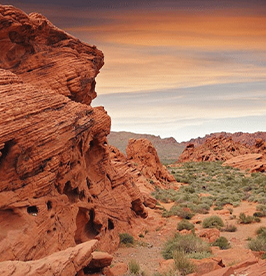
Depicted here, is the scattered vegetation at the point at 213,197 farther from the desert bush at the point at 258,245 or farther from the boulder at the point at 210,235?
the desert bush at the point at 258,245

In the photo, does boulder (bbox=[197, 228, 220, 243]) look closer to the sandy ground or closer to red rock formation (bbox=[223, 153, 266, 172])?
the sandy ground

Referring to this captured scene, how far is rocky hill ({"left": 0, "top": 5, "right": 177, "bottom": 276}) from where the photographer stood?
9.37 meters

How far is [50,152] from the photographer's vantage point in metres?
10.8

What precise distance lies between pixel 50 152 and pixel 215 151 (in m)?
72.7

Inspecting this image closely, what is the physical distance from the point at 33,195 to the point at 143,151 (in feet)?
101

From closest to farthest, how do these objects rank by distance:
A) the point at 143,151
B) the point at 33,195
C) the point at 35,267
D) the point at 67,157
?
the point at 35,267, the point at 33,195, the point at 67,157, the point at 143,151

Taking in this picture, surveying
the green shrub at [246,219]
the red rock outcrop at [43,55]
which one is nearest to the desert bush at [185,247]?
the green shrub at [246,219]

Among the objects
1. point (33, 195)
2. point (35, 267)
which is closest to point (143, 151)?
point (33, 195)

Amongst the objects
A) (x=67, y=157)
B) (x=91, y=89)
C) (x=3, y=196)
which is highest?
(x=91, y=89)

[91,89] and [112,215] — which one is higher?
[91,89]

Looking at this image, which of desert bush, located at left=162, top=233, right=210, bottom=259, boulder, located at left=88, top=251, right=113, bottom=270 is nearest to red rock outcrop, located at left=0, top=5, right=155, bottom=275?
boulder, located at left=88, top=251, right=113, bottom=270

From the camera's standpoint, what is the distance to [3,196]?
9.52 meters

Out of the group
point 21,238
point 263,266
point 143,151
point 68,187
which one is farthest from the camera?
point 143,151

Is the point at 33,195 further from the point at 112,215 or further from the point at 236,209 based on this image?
the point at 236,209
